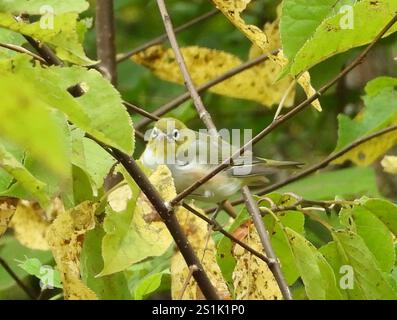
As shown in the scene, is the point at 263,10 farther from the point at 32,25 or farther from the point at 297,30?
the point at 32,25

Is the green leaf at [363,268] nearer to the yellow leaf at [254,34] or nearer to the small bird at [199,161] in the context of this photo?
the yellow leaf at [254,34]

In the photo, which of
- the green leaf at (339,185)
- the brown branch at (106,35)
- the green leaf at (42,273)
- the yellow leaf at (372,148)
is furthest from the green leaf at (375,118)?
the green leaf at (42,273)

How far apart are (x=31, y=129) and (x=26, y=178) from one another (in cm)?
29

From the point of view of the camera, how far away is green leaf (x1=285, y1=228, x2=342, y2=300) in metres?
0.92

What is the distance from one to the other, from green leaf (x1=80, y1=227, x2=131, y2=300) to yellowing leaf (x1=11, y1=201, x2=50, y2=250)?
0.61 meters

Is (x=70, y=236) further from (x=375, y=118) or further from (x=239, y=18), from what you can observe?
(x=375, y=118)

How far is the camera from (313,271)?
3.03 ft

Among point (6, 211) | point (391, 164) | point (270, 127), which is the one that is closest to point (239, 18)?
point (270, 127)

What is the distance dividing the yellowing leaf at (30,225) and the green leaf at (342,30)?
0.80 metres

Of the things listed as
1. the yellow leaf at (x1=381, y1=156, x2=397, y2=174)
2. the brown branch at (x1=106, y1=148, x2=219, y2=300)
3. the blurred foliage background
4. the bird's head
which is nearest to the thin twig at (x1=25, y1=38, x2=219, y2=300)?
the brown branch at (x1=106, y1=148, x2=219, y2=300)

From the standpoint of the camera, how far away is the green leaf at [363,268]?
0.99m

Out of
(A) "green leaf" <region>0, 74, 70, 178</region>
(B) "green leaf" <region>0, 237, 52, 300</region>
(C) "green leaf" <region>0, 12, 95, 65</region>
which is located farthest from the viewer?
(B) "green leaf" <region>0, 237, 52, 300</region>

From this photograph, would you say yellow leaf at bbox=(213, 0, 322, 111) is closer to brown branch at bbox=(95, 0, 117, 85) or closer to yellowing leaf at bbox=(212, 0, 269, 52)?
yellowing leaf at bbox=(212, 0, 269, 52)

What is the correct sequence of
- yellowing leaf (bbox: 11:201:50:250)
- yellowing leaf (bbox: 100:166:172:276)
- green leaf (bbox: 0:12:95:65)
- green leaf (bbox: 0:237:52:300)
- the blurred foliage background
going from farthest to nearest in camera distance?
the blurred foliage background, green leaf (bbox: 0:237:52:300), yellowing leaf (bbox: 11:201:50:250), yellowing leaf (bbox: 100:166:172:276), green leaf (bbox: 0:12:95:65)
